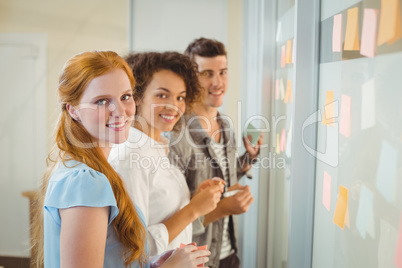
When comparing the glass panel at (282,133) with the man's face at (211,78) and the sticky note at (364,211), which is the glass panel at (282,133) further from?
the sticky note at (364,211)

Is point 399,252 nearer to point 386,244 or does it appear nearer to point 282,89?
point 386,244

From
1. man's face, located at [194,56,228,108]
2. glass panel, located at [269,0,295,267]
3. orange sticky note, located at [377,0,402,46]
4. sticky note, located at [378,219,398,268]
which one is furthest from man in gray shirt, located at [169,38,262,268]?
orange sticky note, located at [377,0,402,46]

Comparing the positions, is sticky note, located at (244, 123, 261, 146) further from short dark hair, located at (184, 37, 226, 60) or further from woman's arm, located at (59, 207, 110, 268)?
woman's arm, located at (59, 207, 110, 268)

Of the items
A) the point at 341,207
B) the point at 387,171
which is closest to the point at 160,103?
the point at 341,207

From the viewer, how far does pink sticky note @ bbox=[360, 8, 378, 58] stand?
703 mm

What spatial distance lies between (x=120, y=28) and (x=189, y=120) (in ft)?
6.03

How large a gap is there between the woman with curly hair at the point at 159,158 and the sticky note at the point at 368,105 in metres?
0.60

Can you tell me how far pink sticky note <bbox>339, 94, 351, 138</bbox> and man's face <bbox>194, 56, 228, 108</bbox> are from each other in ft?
2.95

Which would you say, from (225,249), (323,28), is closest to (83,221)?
(323,28)

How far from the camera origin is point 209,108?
179cm

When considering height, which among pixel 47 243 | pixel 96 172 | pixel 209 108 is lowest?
pixel 47 243

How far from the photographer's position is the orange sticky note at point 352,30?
786 mm

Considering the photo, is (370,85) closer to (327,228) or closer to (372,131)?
(372,131)

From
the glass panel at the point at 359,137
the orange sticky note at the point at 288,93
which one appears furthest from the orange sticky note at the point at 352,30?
the orange sticky note at the point at 288,93
